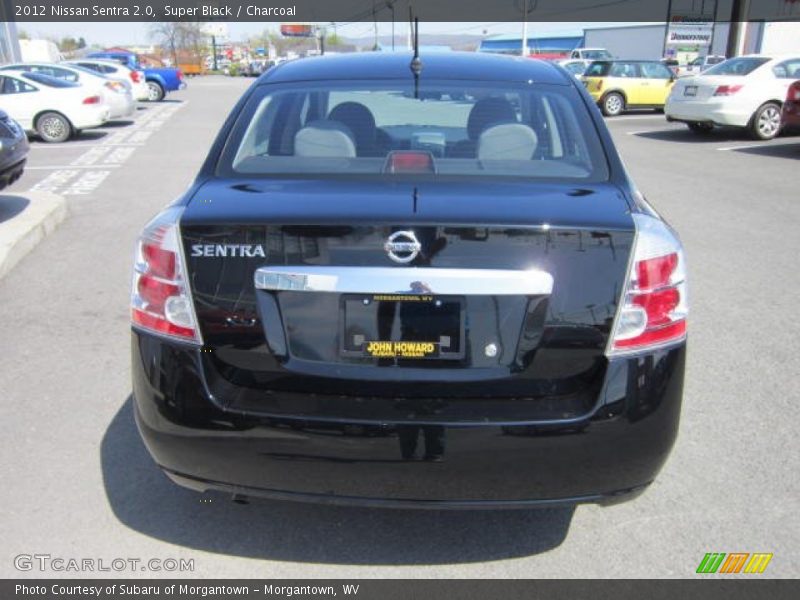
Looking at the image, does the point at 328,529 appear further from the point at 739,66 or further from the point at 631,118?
the point at 631,118

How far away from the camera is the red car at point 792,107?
13.6 meters

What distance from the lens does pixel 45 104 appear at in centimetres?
1569

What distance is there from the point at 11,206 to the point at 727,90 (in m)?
13.0

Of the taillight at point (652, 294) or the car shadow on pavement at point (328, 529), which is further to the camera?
the car shadow on pavement at point (328, 529)

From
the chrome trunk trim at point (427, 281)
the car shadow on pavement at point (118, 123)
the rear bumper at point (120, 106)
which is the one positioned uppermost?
the chrome trunk trim at point (427, 281)

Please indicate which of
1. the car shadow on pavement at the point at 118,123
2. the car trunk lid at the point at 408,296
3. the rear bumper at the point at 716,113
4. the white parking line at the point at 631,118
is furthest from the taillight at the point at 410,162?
the white parking line at the point at 631,118

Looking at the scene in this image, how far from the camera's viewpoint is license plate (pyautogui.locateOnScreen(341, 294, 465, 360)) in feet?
7.18

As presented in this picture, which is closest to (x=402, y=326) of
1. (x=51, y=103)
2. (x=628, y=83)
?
(x=51, y=103)

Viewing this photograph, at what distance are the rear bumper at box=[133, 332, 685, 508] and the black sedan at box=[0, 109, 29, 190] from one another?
5.70 m

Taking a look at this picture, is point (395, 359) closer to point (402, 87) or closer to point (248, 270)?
point (248, 270)

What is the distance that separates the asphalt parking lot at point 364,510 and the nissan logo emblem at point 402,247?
1160mm

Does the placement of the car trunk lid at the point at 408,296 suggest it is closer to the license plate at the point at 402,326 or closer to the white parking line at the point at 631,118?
the license plate at the point at 402,326

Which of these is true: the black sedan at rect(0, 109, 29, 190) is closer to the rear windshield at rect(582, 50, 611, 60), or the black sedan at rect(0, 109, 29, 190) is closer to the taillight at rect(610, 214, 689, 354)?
the taillight at rect(610, 214, 689, 354)
